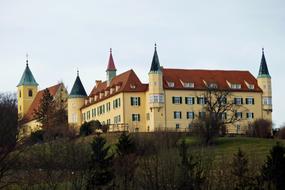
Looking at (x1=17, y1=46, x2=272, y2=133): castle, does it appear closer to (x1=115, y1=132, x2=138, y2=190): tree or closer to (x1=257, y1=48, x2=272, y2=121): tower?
(x1=257, y1=48, x2=272, y2=121): tower

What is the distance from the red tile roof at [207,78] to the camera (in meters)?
120

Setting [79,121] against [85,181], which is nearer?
[85,181]

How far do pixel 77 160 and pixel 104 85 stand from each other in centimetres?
6511

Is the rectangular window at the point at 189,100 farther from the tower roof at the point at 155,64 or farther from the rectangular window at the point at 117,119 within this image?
the rectangular window at the point at 117,119

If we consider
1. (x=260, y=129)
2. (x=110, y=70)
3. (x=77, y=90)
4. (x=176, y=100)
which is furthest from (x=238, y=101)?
(x=77, y=90)

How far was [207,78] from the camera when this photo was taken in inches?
4857

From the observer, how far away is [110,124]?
117750 mm

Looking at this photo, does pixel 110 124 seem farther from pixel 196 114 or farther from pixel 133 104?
pixel 196 114

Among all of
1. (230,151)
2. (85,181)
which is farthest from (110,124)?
(85,181)

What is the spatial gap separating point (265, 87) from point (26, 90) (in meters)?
55.7

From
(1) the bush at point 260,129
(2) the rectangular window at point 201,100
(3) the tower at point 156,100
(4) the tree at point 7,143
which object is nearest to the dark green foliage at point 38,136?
(3) the tower at point 156,100

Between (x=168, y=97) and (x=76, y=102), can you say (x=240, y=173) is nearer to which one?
(x=168, y=97)

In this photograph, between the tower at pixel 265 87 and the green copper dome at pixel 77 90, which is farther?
the green copper dome at pixel 77 90

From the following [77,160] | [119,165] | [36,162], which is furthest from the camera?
[36,162]
